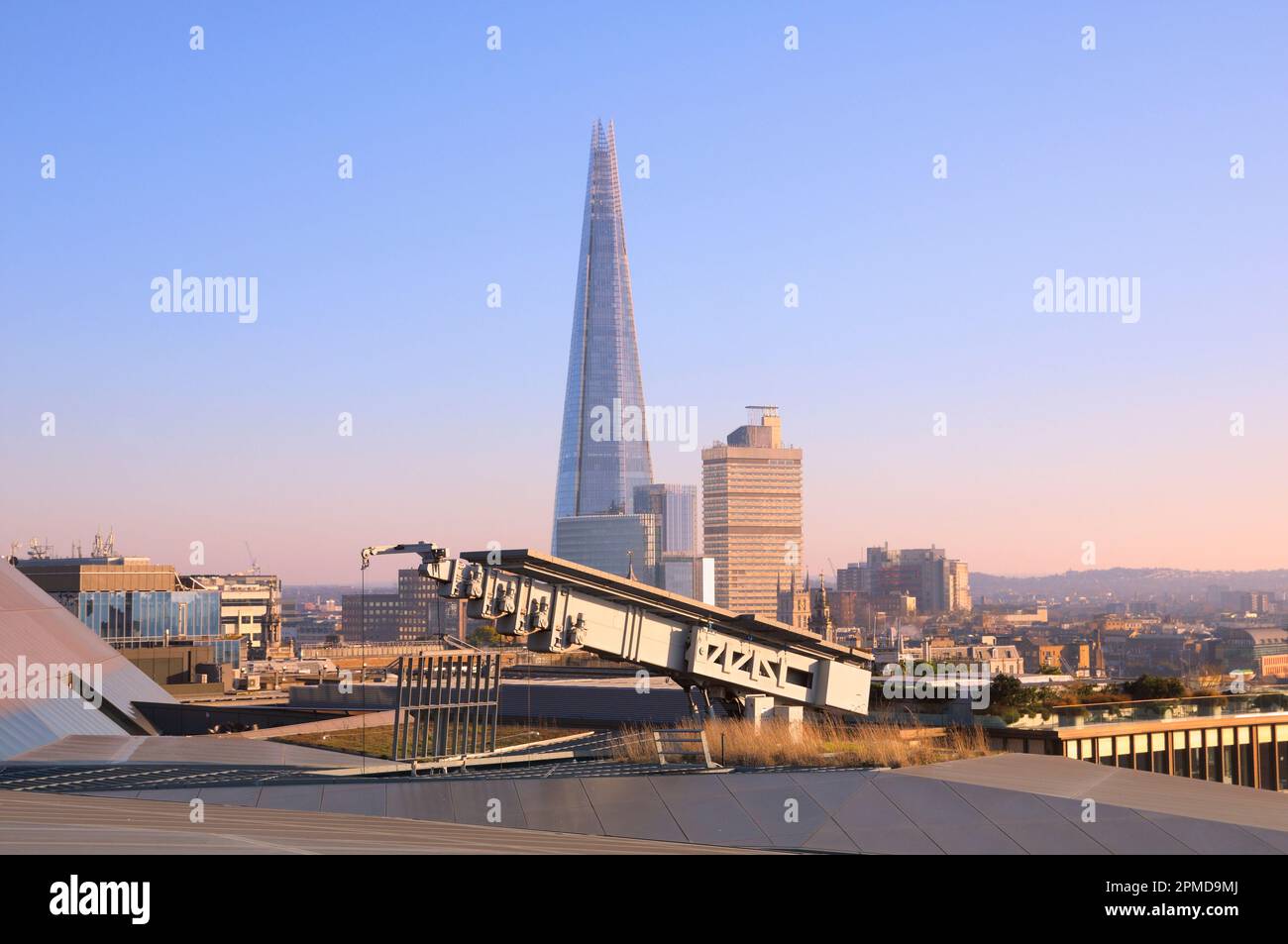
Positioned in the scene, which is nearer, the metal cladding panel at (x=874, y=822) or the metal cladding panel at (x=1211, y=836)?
the metal cladding panel at (x=1211, y=836)

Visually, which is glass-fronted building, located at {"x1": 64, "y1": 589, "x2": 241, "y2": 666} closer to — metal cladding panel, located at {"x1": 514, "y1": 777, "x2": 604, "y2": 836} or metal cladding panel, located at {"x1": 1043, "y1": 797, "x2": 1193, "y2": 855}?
metal cladding panel, located at {"x1": 514, "y1": 777, "x2": 604, "y2": 836}

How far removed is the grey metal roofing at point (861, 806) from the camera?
15.2 metres

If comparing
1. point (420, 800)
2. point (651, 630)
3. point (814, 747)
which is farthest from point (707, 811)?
point (651, 630)

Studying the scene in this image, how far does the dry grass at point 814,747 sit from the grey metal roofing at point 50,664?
1606cm

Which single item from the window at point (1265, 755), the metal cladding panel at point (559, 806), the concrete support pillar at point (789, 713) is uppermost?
the metal cladding panel at point (559, 806)

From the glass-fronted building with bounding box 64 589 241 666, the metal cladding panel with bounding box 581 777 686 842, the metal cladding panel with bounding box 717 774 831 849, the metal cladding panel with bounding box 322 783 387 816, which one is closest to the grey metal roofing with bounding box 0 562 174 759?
the metal cladding panel with bounding box 322 783 387 816

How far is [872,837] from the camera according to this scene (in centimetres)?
1572

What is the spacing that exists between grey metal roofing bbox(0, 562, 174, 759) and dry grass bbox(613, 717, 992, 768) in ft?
52.7

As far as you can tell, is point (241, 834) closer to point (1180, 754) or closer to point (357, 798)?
point (357, 798)

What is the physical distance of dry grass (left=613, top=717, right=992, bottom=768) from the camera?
2042 centimetres

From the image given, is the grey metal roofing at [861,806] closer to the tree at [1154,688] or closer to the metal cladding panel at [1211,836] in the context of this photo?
the metal cladding panel at [1211,836]

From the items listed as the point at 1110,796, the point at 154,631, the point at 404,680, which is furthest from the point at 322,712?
the point at 154,631

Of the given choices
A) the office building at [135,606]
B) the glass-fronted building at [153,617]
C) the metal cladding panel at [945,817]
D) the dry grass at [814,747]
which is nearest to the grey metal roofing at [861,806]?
the metal cladding panel at [945,817]
